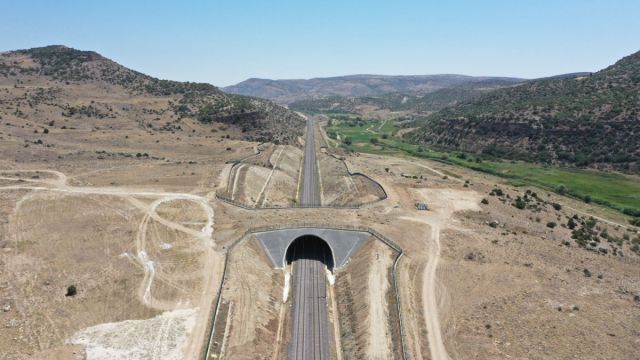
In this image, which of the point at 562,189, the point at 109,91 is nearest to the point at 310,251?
the point at 562,189

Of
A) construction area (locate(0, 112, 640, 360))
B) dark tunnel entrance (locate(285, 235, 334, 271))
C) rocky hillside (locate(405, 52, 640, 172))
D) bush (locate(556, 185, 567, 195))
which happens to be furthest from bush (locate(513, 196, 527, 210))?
rocky hillside (locate(405, 52, 640, 172))

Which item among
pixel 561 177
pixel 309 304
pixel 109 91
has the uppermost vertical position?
pixel 109 91

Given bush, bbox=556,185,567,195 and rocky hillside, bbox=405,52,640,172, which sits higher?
rocky hillside, bbox=405,52,640,172

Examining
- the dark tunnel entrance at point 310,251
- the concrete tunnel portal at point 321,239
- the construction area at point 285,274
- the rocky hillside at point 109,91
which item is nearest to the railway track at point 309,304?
the dark tunnel entrance at point 310,251

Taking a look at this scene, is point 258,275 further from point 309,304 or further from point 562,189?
point 562,189

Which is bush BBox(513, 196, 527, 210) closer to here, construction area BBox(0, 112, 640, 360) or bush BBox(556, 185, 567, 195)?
construction area BBox(0, 112, 640, 360)

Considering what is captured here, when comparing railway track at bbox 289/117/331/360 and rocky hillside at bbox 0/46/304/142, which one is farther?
rocky hillside at bbox 0/46/304/142

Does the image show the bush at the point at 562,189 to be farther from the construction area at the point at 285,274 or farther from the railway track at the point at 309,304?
the railway track at the point at 309,304
